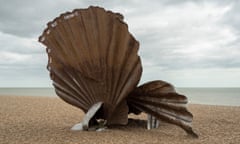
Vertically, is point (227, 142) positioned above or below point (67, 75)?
below

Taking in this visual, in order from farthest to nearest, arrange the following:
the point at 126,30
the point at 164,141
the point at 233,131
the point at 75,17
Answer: the point at 233,131 < the point at 75,17 < the point at 126,30 < the point at 164,141

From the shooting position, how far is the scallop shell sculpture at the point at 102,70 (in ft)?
21.8

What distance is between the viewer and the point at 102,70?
23.0ft

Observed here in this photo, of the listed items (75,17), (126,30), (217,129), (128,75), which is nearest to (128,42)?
(126,30)

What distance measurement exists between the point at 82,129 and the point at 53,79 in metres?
1.35

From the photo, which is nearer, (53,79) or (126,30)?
(126,30)

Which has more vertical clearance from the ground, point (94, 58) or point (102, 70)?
point (94, 58)

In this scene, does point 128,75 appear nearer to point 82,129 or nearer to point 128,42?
point 128,42

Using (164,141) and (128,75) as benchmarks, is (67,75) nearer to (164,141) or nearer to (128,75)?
(128,75)

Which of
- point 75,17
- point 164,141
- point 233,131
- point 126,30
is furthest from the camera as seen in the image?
point 233,131

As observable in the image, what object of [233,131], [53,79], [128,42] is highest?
[128,42]

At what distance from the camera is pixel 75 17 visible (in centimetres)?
699

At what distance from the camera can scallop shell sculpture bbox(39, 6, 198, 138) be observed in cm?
664

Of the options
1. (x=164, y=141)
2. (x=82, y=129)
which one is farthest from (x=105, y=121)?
(x=164, y=141)
